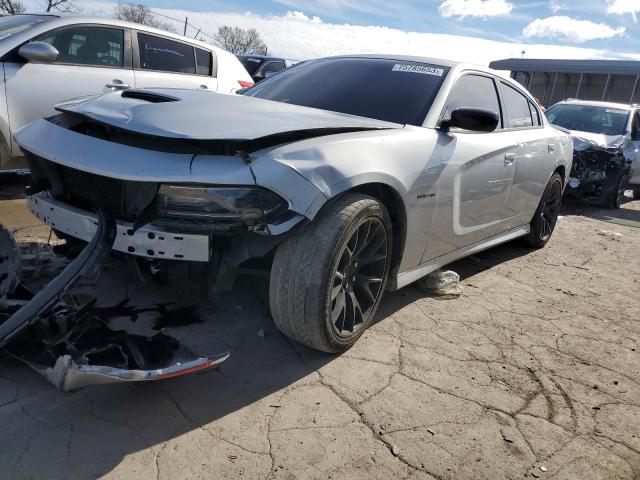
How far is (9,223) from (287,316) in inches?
119

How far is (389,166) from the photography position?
109 inches

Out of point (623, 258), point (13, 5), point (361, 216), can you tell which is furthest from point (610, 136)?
point (13, 5)

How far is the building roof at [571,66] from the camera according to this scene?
967 inches

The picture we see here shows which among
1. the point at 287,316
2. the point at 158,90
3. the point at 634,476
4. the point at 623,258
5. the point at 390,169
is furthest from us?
the point at 623,258

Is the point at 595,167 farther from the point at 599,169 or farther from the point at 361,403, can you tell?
the point at 361,403

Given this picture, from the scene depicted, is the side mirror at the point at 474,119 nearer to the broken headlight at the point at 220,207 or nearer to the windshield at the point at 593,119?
the broken headlight at the point at 220,207

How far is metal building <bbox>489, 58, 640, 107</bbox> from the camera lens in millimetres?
24984

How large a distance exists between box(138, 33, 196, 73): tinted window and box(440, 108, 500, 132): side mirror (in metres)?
4.03

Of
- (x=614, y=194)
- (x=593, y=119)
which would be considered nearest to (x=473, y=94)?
(x=614, y=194)

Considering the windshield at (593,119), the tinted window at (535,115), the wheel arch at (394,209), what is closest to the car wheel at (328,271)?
the wheel arch at (394,209)

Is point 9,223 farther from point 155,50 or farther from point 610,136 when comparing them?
point 610,136

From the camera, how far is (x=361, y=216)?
2.60 m

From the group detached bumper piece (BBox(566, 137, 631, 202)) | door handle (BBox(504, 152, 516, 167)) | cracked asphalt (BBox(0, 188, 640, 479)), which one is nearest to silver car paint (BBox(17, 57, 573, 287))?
door handle (BBox(504, 152, 516, 167))

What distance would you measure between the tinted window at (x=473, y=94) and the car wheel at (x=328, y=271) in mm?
1134
